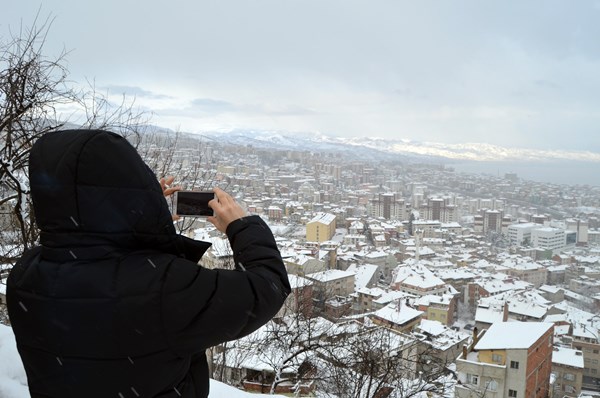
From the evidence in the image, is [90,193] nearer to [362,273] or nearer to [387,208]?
[362,273]

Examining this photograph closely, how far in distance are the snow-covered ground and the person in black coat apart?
5.49ft

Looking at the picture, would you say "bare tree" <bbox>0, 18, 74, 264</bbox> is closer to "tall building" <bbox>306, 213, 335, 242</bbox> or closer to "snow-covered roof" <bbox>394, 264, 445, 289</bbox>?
"snow-covered roof" <bbox>394, 264, 445, 289</bbox>

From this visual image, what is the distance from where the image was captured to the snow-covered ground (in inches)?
81.0

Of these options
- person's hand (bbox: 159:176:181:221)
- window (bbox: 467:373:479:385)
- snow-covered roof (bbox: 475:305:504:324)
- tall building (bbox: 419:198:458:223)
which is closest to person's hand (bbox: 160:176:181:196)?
person's hand (bbox: 159:176:181:221)

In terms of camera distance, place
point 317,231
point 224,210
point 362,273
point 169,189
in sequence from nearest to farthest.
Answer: point 224,210 → point 169,189 → point 362,273 → point 317,231

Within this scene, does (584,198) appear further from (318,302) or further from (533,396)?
(318,302)

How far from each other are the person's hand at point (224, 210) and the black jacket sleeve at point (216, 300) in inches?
4.2

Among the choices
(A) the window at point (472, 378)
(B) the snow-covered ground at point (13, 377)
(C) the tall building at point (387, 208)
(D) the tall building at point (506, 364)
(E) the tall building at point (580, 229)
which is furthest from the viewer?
(C) the tall building at point (387, 208)

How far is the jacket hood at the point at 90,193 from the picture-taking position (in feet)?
2.33

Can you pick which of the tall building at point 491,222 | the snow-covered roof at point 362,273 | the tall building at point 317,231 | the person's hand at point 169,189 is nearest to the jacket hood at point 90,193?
the person's hand at point 169,189

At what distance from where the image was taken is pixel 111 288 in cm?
69

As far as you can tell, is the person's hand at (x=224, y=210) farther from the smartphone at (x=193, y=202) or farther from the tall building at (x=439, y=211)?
the tall building at (x=439, y=211)

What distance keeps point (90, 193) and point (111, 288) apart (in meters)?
0.16

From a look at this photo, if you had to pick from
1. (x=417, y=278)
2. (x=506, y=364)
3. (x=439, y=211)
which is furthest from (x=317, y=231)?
(x=439, y=211)
